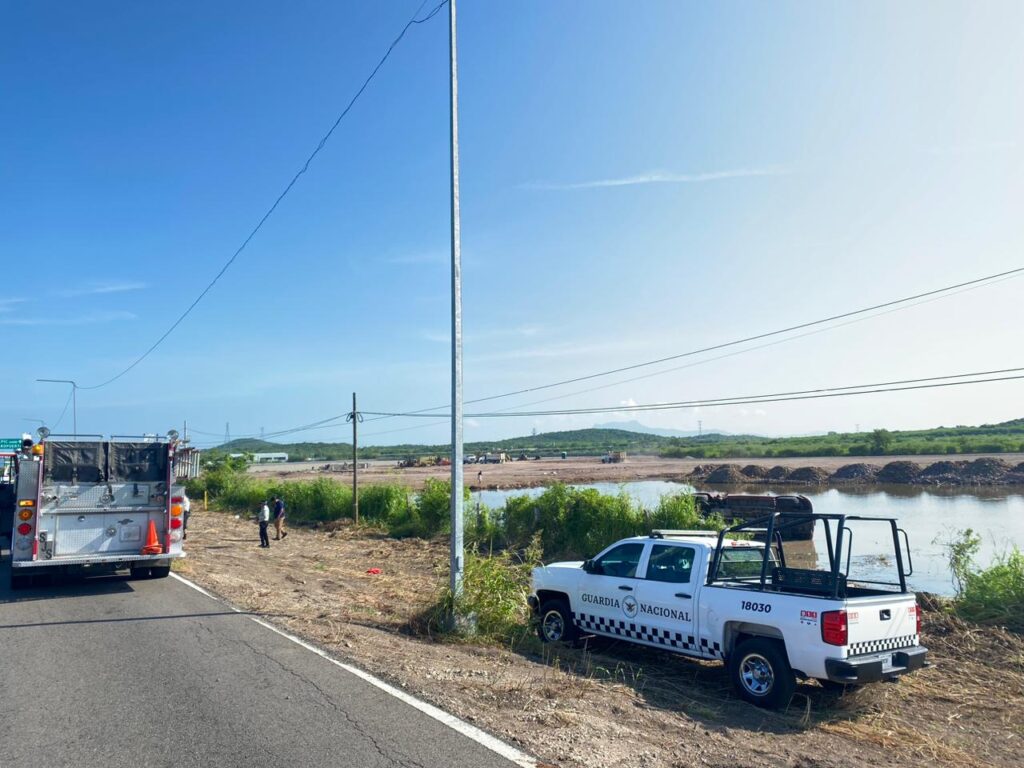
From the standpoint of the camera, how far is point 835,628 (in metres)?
7.38

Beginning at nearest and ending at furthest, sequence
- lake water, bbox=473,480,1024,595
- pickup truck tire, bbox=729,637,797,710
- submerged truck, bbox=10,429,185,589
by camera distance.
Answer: pickup truck tire, bbox=729,637,797,710, submerged truck, bbox=10,429,185,589, lake water, bbox=473,480,1024,595

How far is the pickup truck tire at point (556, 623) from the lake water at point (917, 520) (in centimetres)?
451

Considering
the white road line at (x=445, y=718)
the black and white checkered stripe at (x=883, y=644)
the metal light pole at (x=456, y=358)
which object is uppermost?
the metal light pole at (x=456, y=358)

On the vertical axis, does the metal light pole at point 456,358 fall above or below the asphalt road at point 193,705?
above

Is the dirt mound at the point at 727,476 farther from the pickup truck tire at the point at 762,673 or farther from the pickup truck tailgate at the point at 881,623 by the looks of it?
the pickup truck tire at the point at 762,673

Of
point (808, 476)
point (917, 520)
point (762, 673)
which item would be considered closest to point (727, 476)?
point (808, 476)

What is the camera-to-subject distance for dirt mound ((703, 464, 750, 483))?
208 feet

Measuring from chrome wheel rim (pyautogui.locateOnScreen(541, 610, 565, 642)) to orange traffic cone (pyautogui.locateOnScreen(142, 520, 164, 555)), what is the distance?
7.68 metres

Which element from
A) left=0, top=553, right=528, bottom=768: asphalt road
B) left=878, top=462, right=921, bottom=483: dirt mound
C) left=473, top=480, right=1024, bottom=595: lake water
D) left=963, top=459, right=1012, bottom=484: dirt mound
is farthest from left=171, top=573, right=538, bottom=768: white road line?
left=878, top=462, right=921, bottom=483: dirt mound

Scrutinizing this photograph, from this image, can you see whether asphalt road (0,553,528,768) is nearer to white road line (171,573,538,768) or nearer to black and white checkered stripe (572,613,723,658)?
white road line (171,573,538,768)

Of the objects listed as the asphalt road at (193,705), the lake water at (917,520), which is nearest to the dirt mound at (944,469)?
the lake water at (917,520)

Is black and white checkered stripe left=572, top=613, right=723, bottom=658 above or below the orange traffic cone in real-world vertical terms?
below

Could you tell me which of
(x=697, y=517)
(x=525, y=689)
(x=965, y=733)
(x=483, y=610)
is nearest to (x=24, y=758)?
(x=525, y=689)

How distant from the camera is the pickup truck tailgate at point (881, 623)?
24.6 feet
